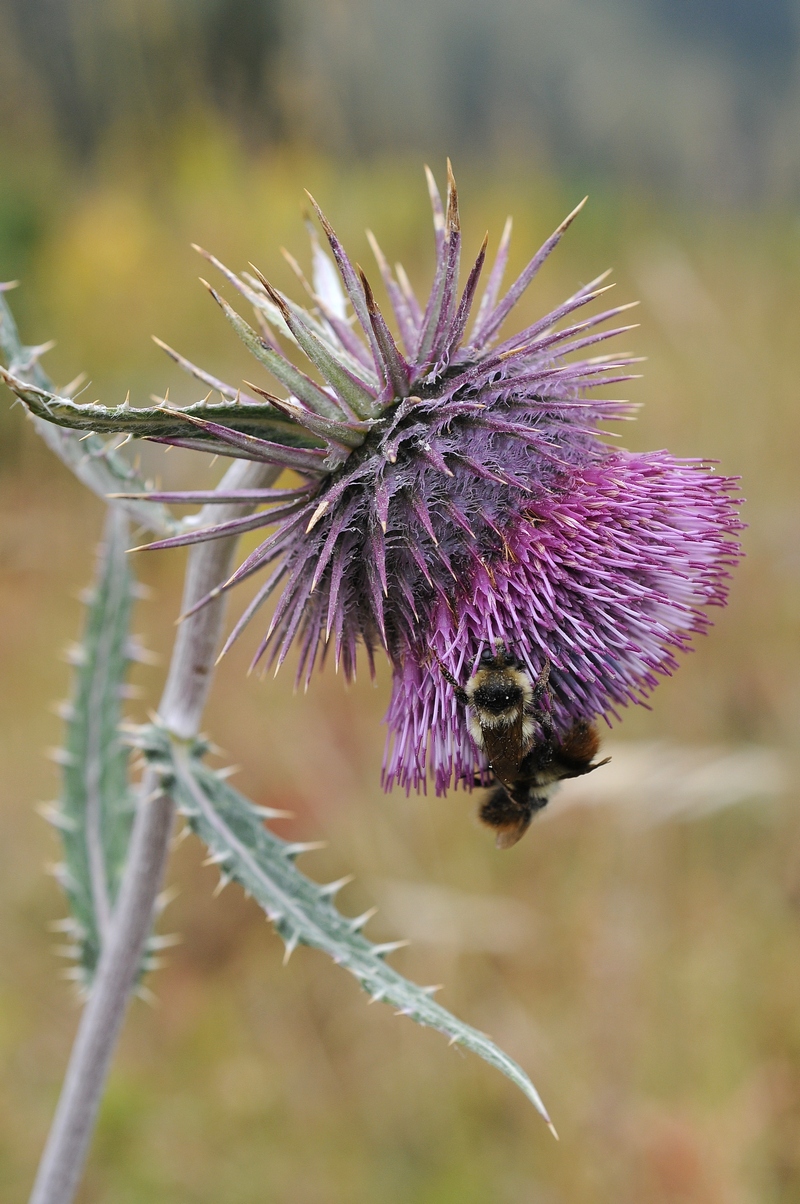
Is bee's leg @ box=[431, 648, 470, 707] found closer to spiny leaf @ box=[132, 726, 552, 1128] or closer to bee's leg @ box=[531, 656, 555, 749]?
bee's leg @ box=[531, 656, 555, 749]

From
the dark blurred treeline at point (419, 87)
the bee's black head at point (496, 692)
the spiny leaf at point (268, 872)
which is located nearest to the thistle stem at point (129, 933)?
the spiny leaf at point (268, 872)

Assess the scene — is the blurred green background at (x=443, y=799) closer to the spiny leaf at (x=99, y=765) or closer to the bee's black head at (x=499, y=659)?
the spiny leaf at (x=99, y=765)

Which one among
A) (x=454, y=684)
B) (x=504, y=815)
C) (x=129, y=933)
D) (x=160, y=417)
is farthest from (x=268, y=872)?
(x=160, y=417)

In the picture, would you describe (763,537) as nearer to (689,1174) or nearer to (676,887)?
(676,887)

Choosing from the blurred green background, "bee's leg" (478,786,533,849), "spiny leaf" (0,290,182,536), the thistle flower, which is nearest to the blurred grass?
the blurred green background

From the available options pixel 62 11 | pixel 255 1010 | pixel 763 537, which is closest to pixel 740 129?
pixel 763 537

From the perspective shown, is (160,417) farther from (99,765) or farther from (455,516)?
(99,765)
